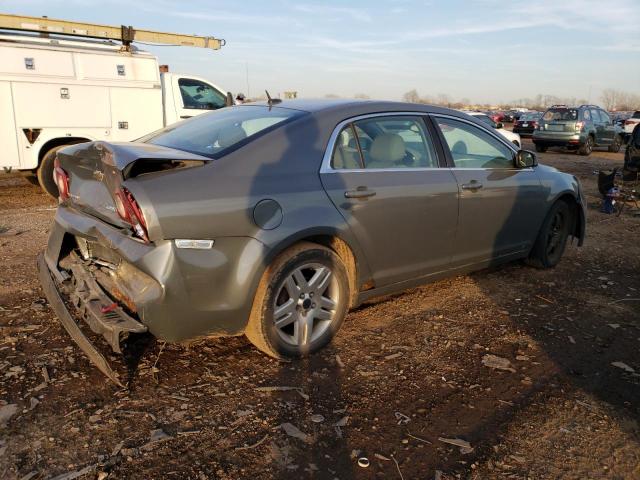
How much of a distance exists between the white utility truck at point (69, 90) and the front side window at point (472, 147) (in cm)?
520

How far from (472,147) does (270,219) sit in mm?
2248

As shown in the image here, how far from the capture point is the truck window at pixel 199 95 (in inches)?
400

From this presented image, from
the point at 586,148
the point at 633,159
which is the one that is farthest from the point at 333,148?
the point at 586,148

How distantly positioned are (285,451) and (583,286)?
376 cm

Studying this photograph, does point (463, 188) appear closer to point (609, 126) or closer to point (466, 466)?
point (466, 466)

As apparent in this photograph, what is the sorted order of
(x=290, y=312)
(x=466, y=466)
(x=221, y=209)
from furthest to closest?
1. (x=290, y=312)
2. (x=221, y=209)
3. (x=466, y=466)

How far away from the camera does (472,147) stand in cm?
447

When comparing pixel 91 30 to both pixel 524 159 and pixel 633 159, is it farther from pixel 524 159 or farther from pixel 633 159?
pixel 633 159

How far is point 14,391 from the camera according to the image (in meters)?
2.88

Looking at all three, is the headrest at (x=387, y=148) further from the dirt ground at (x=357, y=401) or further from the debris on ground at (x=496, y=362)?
the debris on ground at (x=496, y=362)

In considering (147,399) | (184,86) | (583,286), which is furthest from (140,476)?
(184,86)

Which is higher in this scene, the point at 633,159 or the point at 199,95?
the point at 199,95

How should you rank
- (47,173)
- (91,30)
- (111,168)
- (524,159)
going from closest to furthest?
(111,168) → (524,159) → (47,173) → (91,30)

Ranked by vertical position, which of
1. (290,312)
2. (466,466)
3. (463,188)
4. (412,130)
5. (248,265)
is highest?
(412,130)
